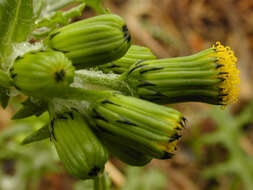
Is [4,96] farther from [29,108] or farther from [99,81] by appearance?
[99,81]

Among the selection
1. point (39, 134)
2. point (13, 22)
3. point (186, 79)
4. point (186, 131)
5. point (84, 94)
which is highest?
point (13, 22)

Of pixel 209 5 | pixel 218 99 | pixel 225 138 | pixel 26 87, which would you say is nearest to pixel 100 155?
pixel 26 87

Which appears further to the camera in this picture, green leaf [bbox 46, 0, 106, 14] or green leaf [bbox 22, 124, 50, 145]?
green leaf [bbox 46, 0, 106, 14]

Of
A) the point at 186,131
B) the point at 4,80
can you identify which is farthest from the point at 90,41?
the point at 186,131

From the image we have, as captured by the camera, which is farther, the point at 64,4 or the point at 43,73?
the point at 64,4

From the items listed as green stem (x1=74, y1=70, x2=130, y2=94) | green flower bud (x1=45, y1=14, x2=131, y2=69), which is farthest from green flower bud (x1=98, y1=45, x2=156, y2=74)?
green flower bud (x1=45, y1=14, x2=131, y2=69)

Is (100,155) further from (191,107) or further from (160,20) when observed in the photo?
(160,20)

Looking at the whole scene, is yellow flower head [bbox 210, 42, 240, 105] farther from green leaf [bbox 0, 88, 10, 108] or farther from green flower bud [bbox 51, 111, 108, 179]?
green leaf [bbox 0, 88, 10, 108]
